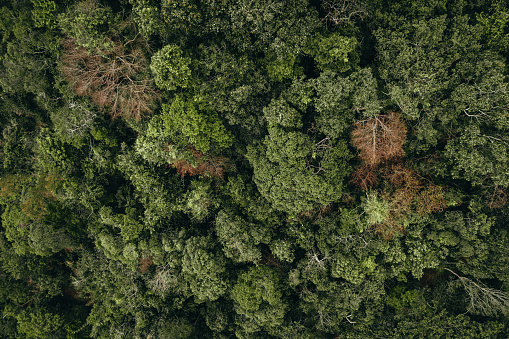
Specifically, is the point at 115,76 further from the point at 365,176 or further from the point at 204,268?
the point at 365,176

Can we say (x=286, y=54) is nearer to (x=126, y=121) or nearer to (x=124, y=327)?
(x=126, y=121)

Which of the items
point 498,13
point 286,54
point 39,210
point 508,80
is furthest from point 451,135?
point 39,210

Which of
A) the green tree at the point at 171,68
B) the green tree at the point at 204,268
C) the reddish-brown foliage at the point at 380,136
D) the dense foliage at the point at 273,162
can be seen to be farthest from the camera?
the green tree at the point at 204,268

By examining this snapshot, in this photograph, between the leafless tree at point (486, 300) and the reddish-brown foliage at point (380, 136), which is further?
the leafless tree at point (486, 300)

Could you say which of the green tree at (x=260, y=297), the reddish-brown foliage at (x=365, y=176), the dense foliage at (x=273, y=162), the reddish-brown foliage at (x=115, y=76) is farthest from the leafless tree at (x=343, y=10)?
the green tree at (x=260, y=297)

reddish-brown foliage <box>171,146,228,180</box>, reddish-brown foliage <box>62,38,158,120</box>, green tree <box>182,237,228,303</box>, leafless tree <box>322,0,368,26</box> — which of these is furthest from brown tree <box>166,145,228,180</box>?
leafless tree <box>322,0,368,26</box>

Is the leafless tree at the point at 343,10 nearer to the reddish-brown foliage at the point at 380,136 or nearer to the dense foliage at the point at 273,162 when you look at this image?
the dense foliage at the point at 273,162
